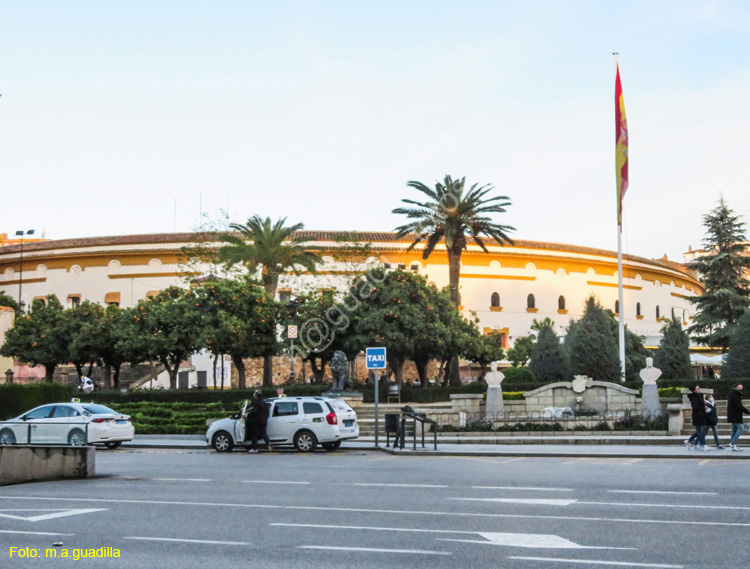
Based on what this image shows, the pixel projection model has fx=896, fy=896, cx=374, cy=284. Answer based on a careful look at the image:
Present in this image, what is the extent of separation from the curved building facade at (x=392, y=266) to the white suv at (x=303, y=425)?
49.9 m

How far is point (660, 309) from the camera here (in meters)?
90.8

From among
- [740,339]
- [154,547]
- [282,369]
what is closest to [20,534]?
[154,547]

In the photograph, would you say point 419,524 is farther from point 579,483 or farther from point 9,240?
point 9,240

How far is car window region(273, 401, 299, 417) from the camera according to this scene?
2438 centimetres

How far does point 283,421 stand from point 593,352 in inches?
940

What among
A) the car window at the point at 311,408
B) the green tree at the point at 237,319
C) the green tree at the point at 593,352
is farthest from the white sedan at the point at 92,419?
the green tree at the point at 593,352

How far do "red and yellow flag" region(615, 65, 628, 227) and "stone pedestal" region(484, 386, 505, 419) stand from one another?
50.4ft

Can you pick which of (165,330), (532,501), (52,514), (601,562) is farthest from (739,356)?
(601,562)

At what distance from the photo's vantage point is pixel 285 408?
2444cm

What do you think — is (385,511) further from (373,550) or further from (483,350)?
(483,350)

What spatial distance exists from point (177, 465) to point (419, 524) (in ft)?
36.6

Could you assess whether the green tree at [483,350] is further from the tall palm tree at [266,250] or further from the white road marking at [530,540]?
the white road marking at [530,540]

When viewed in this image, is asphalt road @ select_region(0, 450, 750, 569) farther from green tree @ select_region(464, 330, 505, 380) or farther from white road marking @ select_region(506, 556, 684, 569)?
green tree @ select_region(464, 330, 505, 380)

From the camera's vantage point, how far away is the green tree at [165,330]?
1861 inches
